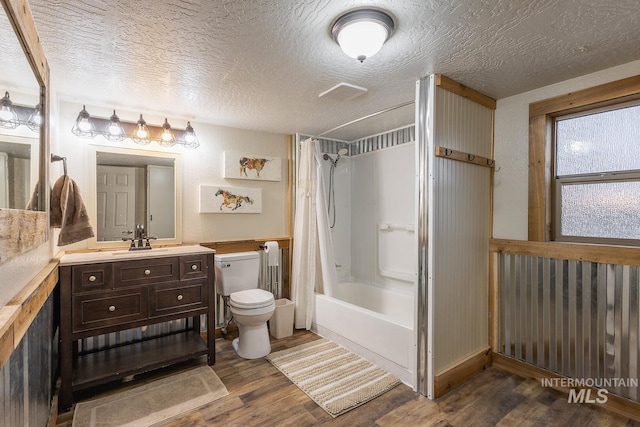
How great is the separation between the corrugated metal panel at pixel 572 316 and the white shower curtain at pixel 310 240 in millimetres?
1604

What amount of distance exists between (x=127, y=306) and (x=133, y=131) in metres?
1.51

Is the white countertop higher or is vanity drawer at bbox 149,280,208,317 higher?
the white countertop

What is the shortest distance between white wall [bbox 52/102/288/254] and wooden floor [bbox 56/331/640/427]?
55.3 inches

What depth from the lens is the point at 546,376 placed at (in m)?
2.27

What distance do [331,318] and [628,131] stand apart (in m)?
2.65

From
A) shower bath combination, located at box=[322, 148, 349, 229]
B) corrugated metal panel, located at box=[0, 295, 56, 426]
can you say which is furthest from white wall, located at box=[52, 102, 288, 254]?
corrugated metal panel, located at box=[0, 295, 56, 426]

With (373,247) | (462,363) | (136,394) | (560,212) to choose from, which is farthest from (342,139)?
(136,394)

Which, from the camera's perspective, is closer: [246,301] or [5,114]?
[5,114]

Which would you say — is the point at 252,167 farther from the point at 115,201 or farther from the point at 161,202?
the point at 115,201

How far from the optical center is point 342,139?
3.92 m

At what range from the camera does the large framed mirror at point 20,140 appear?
100 cm

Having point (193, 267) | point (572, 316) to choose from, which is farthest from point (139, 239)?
point (572, 316)

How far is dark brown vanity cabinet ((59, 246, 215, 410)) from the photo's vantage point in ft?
6.77

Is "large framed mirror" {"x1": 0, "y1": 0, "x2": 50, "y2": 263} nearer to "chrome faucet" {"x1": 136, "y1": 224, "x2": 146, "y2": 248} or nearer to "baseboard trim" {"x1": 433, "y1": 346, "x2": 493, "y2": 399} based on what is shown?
"chrome faucet" {"x1": 136, "y1": 224, "x2": 146, "y2": 248}
